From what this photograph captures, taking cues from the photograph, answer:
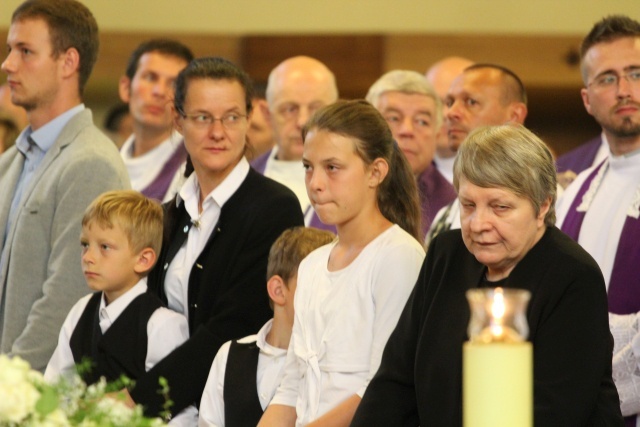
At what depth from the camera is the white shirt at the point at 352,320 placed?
3.08m

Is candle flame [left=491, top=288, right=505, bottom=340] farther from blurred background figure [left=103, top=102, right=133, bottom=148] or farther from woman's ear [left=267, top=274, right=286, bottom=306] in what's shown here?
blurred background figure [left=103, top=102, right=133, bottom=148]

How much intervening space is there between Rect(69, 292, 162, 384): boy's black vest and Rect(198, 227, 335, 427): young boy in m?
0.26

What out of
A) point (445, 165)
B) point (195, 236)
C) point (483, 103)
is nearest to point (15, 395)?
point (195, 236)

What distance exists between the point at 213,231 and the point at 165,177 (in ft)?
6.05

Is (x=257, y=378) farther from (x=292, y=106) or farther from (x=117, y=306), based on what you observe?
(x=292, y=106)

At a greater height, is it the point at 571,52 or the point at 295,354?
the point at 571,52

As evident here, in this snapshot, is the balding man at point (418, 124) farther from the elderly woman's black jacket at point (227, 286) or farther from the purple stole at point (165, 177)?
the elderly woman's black jacket at point (227, 286)

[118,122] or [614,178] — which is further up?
[118,122]

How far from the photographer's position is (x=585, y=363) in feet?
8.32

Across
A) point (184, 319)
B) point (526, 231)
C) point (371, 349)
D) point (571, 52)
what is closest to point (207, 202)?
point (184, 319)

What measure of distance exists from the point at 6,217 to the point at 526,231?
2.11 meters

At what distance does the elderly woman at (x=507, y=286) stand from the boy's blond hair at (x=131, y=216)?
3.90 feet

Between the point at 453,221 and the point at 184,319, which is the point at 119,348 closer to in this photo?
the point at 184,319

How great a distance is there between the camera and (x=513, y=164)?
2646 millimetres
